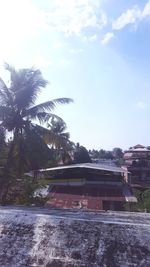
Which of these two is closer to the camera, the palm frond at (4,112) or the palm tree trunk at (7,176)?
the palm frond at (4,112)

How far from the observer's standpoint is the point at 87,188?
615 inches

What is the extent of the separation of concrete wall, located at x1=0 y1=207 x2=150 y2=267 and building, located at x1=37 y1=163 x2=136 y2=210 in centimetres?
679

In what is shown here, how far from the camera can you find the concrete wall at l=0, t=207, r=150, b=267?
3.87 metres

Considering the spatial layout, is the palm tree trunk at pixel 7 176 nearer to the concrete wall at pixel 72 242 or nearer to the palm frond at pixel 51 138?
the palm frond at pixel 51 138

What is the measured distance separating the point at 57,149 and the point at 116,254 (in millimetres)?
8580

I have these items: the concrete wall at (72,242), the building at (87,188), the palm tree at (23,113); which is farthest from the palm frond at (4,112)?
the concrete wall at (72,242)

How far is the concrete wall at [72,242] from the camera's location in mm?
3873

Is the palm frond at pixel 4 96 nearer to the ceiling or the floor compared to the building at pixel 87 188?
nearer to the ceiling

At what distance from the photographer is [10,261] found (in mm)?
3969

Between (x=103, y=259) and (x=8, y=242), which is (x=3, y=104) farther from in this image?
(x=103, y=259)

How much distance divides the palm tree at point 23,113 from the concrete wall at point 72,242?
285 inches

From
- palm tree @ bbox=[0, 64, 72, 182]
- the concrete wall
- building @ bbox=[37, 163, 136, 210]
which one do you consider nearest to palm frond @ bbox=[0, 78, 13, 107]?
palm tree @ bbox=[0, 64, 72, 182]

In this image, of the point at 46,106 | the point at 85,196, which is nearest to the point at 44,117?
the point at 46,106

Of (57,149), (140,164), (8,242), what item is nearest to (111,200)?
(57,149)
